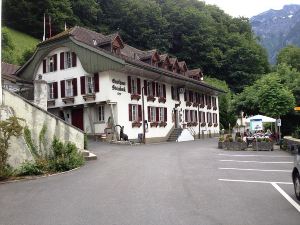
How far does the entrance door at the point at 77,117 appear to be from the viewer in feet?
116

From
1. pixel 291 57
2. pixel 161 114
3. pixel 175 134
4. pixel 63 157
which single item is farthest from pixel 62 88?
pixel 291 57

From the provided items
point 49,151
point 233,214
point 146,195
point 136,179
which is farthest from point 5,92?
point 233,214

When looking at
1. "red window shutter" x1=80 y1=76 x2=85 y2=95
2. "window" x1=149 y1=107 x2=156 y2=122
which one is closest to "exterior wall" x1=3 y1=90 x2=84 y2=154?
"red window shutter" x1=80 y1=76 x2=85 y2=95

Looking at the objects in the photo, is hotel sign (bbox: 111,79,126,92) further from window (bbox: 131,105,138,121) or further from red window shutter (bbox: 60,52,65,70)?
red window shutter (bbox: 60,52,65,70)

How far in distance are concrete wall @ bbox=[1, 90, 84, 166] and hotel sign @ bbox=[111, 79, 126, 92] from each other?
535 inches

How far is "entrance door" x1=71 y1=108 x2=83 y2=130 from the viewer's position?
35500 millimetres

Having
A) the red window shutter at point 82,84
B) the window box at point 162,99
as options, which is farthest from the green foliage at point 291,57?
the red window shutter at point 82,84

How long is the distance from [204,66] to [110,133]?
130 feet

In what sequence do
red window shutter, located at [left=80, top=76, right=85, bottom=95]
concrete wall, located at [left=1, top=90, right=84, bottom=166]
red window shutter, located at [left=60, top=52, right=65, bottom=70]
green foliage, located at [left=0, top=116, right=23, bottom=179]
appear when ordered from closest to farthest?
green foliage, located at [left=0, top=116, right=23, bottom=179] < concrete wall, located at [left=1, top=90, right=84, bottom=166] < red window shutter, located at [left=80, top=76, right=85, bottom=95] < red window shutter, located at [left=60, top=52, right=65, bottom=70]

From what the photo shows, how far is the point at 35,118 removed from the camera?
1772cm

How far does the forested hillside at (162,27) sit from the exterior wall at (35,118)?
4692 cm

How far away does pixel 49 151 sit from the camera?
17922 millimetres

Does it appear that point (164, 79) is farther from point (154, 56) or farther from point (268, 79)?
point (268, 79)

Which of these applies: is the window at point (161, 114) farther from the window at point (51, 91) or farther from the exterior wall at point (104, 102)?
the window at point (51, 91)
